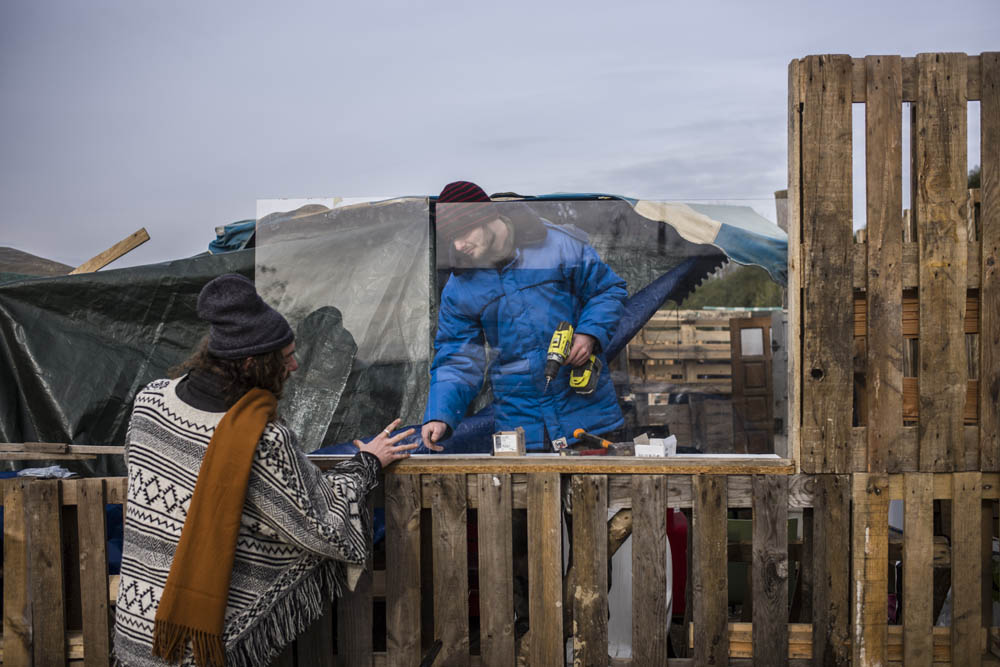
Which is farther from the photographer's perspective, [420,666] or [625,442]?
[625,442]

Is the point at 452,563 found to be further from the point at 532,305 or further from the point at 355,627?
the point at 532,305

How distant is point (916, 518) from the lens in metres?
3.40

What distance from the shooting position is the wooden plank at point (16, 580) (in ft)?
11.6

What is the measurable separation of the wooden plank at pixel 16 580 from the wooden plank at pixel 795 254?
3.41m

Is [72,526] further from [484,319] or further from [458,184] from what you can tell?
[458,184]

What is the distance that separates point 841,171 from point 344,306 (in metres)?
2.35

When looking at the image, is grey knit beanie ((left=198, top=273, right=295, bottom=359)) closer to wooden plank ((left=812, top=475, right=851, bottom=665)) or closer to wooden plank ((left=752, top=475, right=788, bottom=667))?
wooden plank ((left=752, top=475, right=788, bottom=667))

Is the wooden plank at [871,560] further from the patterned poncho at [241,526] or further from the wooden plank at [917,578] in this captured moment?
the patterned poncho at [241,526]

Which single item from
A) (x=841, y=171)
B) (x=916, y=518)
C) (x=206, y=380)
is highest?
(x=841, y=171)

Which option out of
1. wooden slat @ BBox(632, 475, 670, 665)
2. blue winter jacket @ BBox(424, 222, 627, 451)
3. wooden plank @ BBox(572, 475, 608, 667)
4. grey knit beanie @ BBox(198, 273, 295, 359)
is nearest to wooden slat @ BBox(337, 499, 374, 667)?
wooden plank @ BBox(572, 475, 608, 667)

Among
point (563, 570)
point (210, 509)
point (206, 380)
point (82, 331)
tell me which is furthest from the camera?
point (82, 331)

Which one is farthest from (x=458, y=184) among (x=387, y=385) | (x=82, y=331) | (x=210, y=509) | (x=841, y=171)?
(x=82, y=331)

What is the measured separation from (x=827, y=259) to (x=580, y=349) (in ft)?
3.74

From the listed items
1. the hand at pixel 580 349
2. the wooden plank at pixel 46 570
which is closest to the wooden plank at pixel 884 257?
the hand at pixel 580 349
